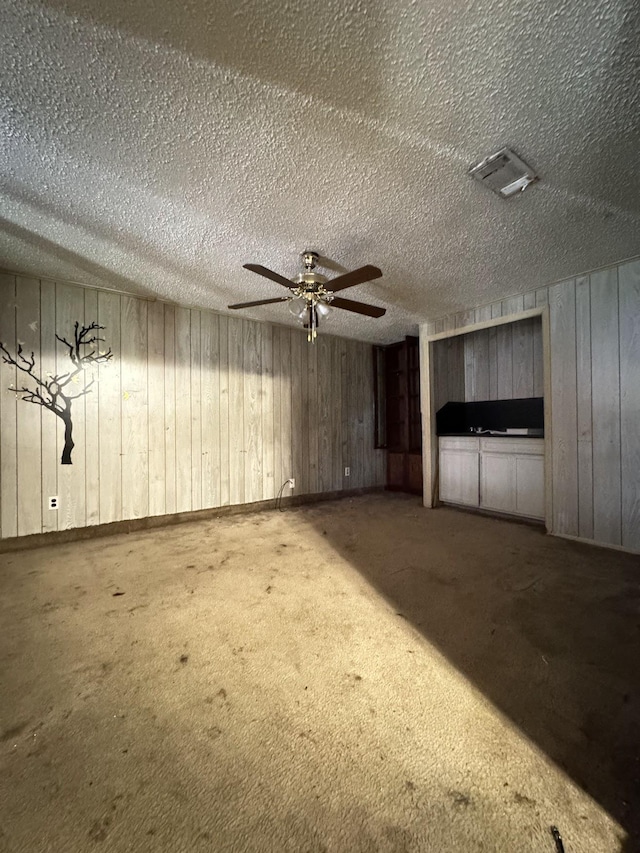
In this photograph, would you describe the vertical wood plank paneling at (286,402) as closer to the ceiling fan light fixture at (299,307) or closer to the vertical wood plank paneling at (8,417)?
the ceiling fan light fixture at (299,307)

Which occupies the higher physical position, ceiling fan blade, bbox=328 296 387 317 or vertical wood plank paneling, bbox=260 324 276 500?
ceiling fan blade, bbox=328 296 387 317

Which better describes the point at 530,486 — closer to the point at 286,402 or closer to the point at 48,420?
the point at 286,402

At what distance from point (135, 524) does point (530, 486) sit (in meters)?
3.87

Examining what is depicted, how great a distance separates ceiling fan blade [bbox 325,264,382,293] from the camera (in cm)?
186

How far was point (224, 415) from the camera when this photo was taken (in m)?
3.56

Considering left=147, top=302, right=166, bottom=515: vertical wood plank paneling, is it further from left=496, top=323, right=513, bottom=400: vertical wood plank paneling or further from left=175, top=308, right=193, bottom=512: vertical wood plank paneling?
left=496, top=323, right=513, bottom=400: vertical wood plank paneling

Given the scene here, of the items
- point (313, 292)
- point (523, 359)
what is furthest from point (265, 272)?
point (523, 359)

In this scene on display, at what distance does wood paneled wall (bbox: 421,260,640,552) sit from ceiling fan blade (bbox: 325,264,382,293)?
1985mm

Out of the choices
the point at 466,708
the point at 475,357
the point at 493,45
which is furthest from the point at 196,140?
the point at 475,357

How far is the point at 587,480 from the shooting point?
2.63 meters

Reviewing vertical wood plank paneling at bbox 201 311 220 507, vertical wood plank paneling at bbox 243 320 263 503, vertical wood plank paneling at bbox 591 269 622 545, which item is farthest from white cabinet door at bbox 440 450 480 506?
vertical wood plank paneling at bbox 201 311 220 507

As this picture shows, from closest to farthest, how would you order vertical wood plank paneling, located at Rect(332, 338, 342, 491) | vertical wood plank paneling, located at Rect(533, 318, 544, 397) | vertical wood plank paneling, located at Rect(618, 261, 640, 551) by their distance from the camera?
vertical wood plank paneling, located at Rect(618, 261, 640, 551)
vertical wood plank paneling, located at Rect(533, 318, 544, 397)
vertical wood plank paneling, located at Rect(332, 338, 342, 491)

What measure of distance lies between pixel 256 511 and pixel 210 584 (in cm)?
178

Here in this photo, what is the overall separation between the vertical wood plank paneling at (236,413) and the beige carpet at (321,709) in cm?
151
